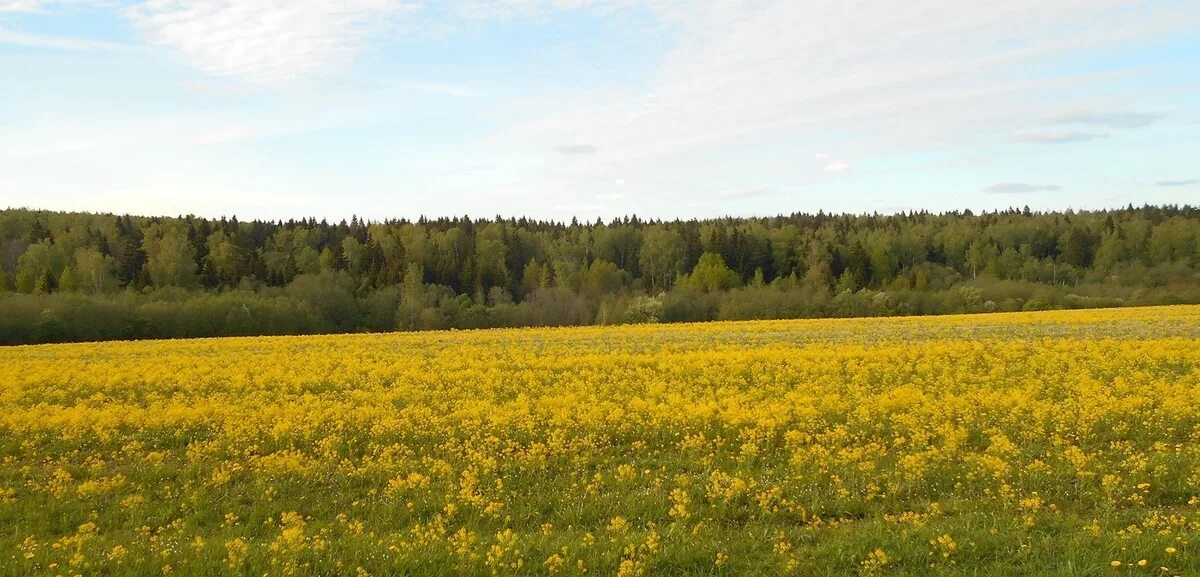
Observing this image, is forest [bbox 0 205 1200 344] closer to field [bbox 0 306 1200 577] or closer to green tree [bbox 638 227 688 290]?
green tree [bbox 638 227 688 290]

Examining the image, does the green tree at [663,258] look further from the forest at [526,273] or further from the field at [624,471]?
the field at [624,471]

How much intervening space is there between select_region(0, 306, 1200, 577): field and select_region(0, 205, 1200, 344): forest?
44886mm

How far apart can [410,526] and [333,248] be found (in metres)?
101

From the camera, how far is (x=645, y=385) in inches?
801

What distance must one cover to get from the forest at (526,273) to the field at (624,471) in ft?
147

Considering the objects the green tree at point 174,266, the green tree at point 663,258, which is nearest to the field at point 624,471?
the green tree at point 174,266

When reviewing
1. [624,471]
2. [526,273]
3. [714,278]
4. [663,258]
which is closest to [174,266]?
[526,273]

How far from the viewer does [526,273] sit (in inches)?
3802

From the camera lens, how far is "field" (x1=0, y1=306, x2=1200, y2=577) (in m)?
8.47

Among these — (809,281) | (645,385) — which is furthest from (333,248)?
(645,385)

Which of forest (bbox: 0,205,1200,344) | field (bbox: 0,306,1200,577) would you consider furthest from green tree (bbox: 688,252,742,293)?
field (bbox: 0,306,1200,577)

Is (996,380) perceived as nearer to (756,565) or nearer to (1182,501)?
(1182,501)

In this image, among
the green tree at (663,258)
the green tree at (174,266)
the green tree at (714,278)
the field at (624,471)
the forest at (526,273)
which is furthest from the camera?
the green tree at (663,258)

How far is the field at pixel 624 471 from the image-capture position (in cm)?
847
